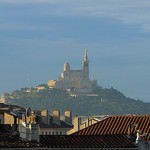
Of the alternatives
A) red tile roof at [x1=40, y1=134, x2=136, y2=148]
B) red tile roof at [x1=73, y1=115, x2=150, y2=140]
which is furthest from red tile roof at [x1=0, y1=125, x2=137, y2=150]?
red tile roof at [x1=73, y1=115, x2=150, y2=140]

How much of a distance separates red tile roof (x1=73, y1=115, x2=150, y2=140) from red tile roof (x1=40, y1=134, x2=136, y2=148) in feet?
21.0

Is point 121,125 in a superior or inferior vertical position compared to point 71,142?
superior

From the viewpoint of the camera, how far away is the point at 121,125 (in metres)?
45.5

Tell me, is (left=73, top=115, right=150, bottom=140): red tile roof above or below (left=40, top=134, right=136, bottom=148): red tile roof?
above

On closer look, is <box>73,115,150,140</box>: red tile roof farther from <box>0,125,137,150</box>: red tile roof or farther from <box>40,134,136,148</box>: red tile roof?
<box>40,134,136,148</box>: red tile roof

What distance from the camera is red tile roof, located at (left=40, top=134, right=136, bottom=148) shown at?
34438mm

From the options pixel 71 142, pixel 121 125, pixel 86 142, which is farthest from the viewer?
pixel 121 125

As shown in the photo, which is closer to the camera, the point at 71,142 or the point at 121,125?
the point at 71,142

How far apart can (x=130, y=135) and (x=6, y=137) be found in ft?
24.6

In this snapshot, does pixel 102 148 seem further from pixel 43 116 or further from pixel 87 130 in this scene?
pixel 43 116

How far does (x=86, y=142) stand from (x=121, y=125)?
1003cm

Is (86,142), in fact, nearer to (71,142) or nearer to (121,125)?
(71,142)

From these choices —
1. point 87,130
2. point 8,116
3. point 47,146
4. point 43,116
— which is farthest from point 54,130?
point 47,146

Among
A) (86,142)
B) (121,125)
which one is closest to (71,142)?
(86,142)
